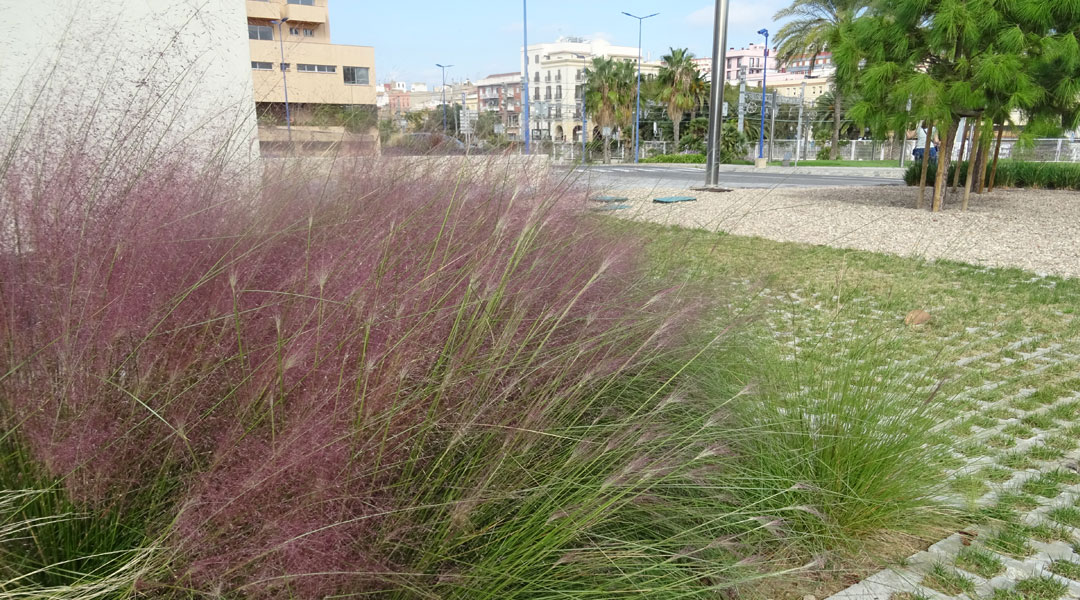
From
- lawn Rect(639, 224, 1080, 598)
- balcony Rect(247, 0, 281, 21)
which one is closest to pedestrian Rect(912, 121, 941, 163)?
lawn Rect(639, 224, 1080, 598)

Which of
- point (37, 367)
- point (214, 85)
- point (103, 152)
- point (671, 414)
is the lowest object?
point (671, 414)

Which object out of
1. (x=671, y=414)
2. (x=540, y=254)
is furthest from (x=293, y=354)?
(x=671, y=414)

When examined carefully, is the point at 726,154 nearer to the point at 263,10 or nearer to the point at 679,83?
the point at 679,83

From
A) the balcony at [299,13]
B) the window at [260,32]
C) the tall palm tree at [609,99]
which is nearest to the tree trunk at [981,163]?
the tall palm tree at [609,99]

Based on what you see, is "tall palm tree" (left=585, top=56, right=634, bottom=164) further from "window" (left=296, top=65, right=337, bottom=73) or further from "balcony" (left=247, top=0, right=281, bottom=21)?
"window" (left=296, top=65, right=337, bottom=73)

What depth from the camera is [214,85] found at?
448cm

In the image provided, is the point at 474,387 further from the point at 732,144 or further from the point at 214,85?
the point at 732,144

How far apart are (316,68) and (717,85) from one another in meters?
11.3

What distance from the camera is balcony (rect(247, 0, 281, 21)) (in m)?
→ 5.13

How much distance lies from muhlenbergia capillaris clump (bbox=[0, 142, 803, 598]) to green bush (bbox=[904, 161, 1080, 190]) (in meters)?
14.9

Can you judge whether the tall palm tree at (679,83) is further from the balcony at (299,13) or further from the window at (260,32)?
the window at (260,32)

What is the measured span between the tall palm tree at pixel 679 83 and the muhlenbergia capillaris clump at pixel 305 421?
39.1m

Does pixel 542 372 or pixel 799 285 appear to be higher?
pixel 542 372

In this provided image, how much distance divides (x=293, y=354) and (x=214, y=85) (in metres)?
3.81
